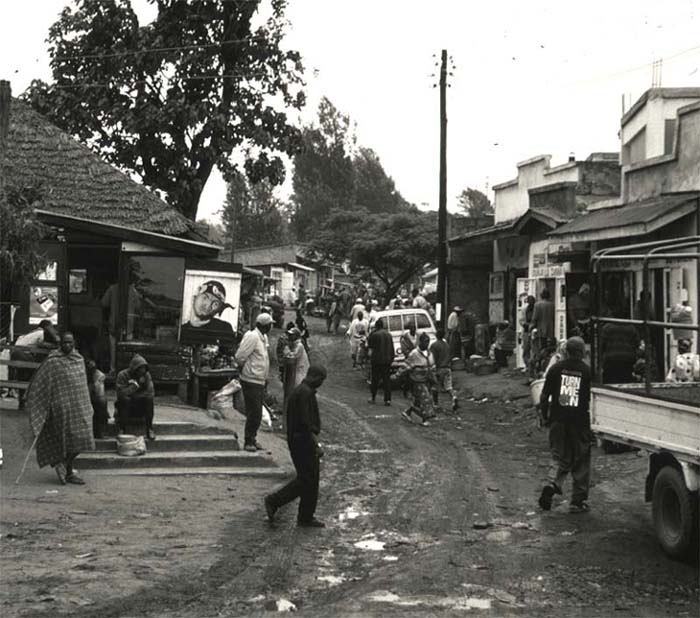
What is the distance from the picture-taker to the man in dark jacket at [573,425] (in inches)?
477

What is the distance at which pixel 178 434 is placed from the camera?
52.4ft

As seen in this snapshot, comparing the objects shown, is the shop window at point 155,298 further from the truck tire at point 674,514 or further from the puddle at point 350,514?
the truck tire at point 674,514

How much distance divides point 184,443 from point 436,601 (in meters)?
8.05

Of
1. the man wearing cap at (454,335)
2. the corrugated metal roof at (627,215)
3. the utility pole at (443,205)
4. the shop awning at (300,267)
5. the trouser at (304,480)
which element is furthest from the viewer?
the shop awning at (300,267)

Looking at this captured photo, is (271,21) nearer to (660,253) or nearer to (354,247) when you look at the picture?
(354,247)

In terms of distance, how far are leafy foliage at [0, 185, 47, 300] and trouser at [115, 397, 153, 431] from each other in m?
2.29

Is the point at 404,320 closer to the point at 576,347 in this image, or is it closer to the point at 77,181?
the point at 77,181

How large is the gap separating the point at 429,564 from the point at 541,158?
24140 millimetres

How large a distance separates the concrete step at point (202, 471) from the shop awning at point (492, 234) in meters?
16.4

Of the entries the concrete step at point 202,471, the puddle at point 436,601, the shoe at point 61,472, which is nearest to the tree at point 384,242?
the concrete step at point 202,471

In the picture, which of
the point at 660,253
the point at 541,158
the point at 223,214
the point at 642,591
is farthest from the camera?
the point at 223,214

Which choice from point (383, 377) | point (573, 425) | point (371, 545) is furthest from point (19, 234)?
point (383, 377)

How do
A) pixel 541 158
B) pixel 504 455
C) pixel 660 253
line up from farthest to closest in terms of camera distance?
pixel 541 158
pixel 504 455
pixel 660 253

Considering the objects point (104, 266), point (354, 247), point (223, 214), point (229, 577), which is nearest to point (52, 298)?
point (104, 266)
